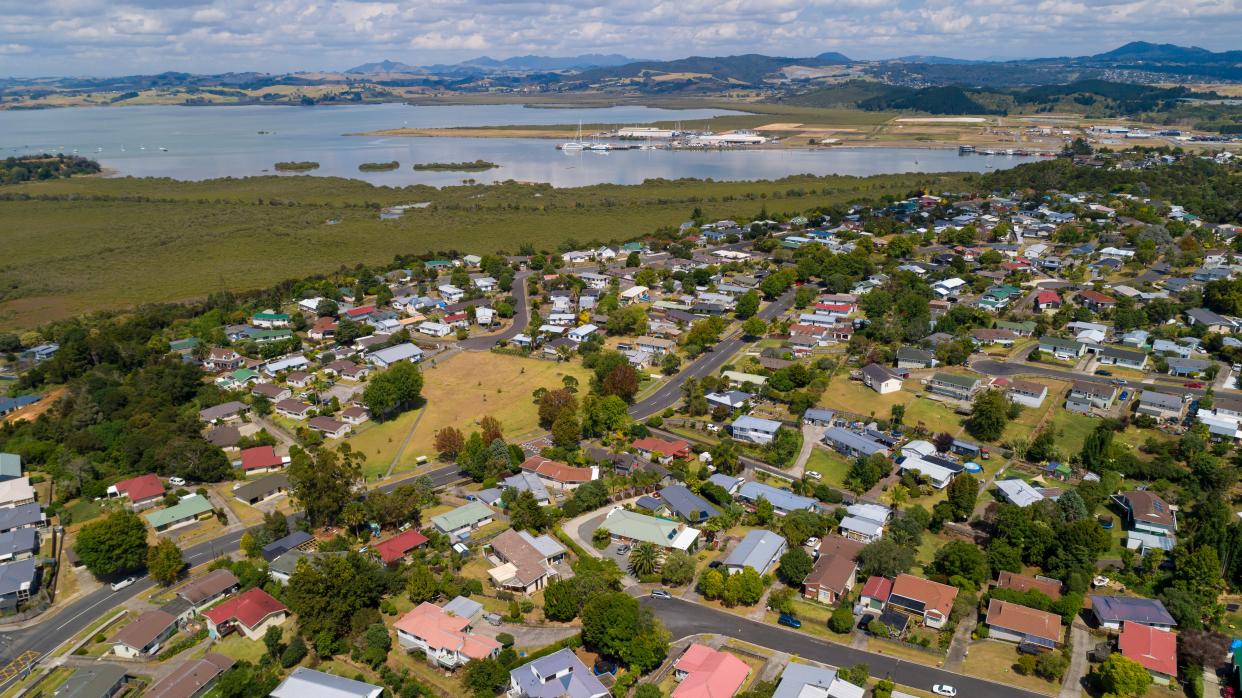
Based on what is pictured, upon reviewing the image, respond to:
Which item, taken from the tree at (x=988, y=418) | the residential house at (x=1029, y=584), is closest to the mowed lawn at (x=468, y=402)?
the tree at (x=988, y=418)

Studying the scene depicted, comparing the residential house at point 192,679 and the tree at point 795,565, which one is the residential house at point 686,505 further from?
the residential house at point 192,679

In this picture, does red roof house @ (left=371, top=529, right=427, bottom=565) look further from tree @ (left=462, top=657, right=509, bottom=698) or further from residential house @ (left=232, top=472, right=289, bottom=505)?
residential house @ (left=232, top=472, right=289, bottom=505)

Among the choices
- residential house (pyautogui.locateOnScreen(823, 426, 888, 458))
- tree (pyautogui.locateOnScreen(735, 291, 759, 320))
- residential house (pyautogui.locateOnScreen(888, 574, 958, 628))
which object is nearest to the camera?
residential house (pyautogui.locateOnScreen(888, 574, 958, 628))

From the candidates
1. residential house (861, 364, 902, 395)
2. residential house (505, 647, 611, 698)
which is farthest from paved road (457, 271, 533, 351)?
residential house (505, 647, 611, 698)

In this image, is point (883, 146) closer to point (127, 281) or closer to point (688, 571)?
point (127, 281)

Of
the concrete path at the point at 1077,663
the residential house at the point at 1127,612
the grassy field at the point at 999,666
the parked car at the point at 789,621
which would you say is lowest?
the concrete path at the point at 1077,663

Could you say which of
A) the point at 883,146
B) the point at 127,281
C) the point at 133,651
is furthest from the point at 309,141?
the point at 133,651
